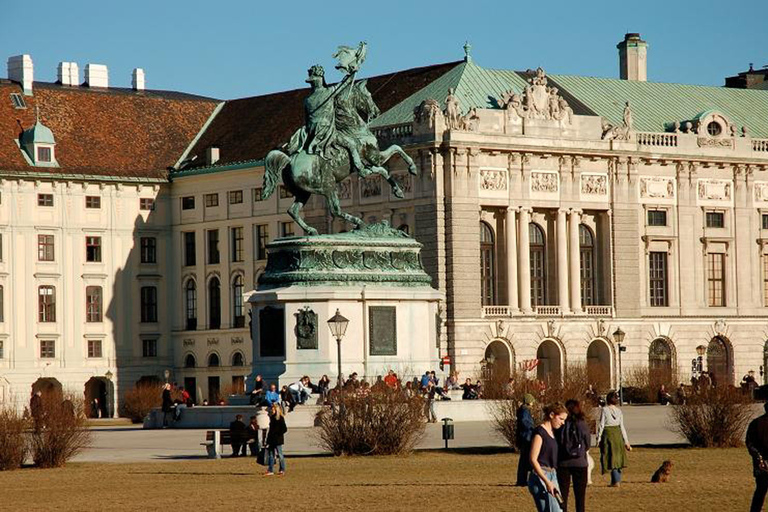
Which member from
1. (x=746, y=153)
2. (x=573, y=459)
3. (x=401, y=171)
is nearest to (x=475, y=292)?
(x=401, y=171)

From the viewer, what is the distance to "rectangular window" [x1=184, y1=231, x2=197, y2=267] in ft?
397

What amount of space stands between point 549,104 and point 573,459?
2947 inches

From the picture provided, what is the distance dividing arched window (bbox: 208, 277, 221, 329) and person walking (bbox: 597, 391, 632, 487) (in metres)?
76.9

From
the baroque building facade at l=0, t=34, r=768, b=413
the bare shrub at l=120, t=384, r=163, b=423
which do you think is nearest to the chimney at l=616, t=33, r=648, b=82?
the baroque building facade at l=0, t=34, r=768, b=413

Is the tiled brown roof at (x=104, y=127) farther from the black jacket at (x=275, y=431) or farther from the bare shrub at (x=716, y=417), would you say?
the black jacket at (x=275, y=431)

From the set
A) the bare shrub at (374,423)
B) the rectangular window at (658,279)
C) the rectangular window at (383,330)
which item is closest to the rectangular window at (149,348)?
the rectangular window at (658,279)

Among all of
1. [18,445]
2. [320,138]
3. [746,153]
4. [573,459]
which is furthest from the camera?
[746,153]

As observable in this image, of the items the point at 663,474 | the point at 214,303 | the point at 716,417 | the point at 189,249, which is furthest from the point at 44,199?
the point at 663,474

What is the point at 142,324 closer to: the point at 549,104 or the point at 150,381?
the point at 150,381

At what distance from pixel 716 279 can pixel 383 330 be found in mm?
47084

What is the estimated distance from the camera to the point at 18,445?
2002 inches

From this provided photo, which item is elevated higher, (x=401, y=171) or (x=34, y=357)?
(x=401, y=171)

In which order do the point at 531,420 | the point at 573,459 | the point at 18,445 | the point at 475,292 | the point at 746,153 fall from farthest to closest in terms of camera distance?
the point at 746,153, the point at 475,292, the point at 18,445, the point at 531,420, the point at 573,459

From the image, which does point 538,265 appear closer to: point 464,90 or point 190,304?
point 464,90
